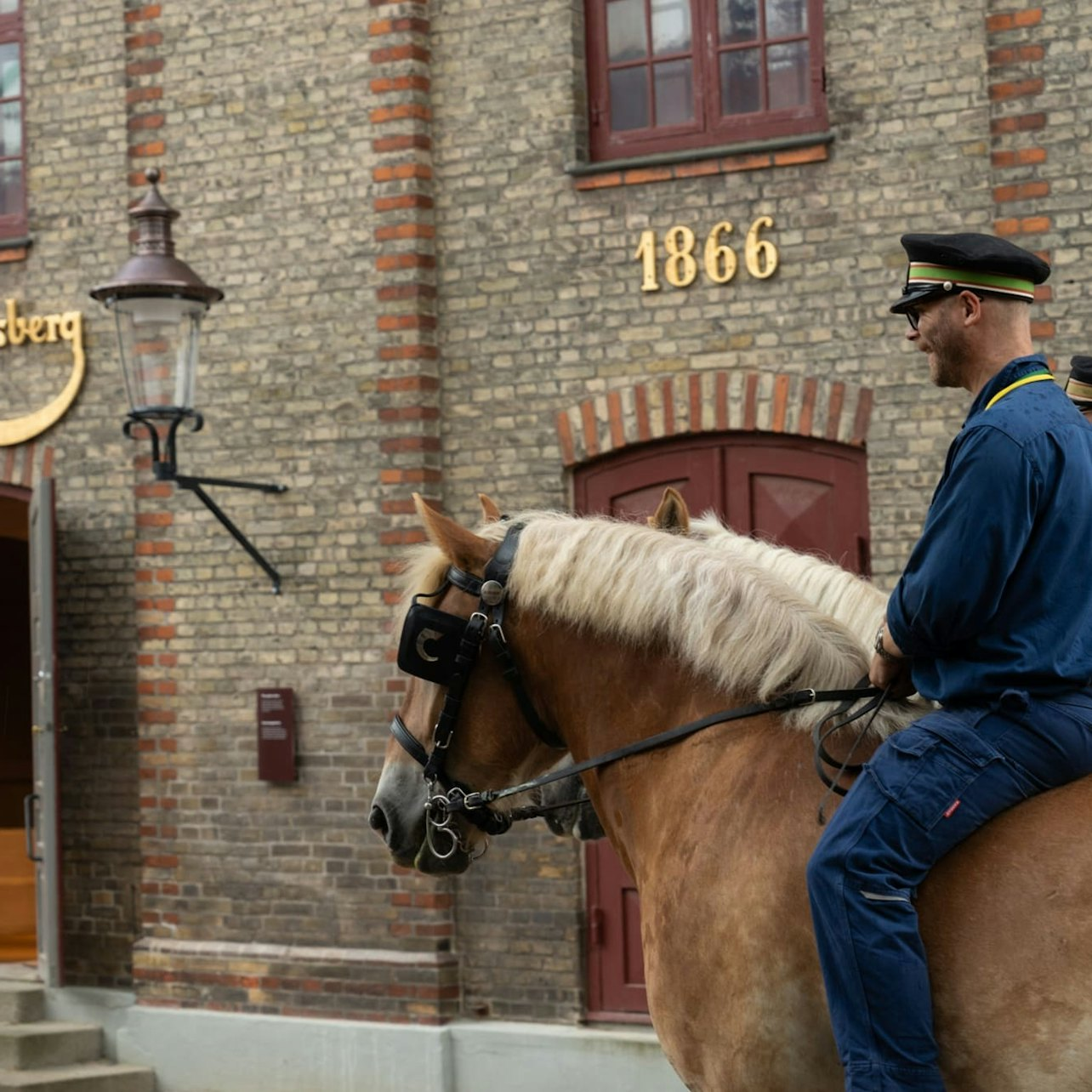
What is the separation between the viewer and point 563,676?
4348mm

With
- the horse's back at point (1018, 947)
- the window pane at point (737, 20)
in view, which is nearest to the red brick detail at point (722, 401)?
the window pane at point (737, 20)

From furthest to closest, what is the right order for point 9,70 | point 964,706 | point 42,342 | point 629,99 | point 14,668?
point 14,668, point 9,70, point 42,342, point 629,99, point 964,706

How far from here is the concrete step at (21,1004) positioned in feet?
33.3

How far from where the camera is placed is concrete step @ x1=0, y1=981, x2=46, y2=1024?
400 inches

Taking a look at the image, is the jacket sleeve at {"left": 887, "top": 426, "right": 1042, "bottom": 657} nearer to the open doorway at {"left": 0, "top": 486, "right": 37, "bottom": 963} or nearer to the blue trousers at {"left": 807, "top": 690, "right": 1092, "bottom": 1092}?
the blue trousers at {"left": 807, "top": 690, "right": 1092, "bottom": 1092}

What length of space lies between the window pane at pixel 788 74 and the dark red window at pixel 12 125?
4523 millimetres

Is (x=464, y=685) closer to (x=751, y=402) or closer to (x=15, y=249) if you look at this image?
(x=751, y=402)

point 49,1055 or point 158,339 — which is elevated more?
point 158,339

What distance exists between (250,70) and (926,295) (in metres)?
6.75

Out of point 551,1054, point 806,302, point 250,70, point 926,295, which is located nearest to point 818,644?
point 926,295

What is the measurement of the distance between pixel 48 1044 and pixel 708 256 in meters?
5.45

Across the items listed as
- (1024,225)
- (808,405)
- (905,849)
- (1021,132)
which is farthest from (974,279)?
(808,405)

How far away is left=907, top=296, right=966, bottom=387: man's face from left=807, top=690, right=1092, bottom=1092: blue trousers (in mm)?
Result: 713

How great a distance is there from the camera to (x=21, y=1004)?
33.4ft
